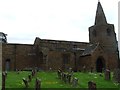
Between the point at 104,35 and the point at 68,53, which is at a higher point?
the point at 104,35

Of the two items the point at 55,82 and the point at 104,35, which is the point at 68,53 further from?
the point at 55,82

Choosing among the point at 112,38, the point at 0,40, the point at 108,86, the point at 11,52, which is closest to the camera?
the point at 108,86

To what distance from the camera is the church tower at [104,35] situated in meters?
62.5

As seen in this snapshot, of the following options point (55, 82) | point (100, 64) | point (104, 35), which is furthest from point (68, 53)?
point (55, 82)

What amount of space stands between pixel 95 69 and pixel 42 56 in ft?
35.1

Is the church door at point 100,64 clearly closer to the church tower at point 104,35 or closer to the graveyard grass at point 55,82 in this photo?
the church tower at point 104,35

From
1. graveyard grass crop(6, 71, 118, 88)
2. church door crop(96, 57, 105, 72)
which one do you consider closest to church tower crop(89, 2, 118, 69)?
church door crop(96, 57, 105, 72)

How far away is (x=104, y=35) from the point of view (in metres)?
63.0

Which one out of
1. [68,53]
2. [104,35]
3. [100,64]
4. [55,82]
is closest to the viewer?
[55,82]

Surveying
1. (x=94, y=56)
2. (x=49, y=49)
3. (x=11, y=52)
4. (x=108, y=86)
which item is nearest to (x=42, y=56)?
(x=49, y=49)

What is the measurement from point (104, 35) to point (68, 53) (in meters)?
9.82

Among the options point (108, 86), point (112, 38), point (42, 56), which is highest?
point (112, 38)

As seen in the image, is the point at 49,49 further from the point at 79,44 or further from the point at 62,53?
the point at 79,44

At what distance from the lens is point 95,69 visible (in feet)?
184
